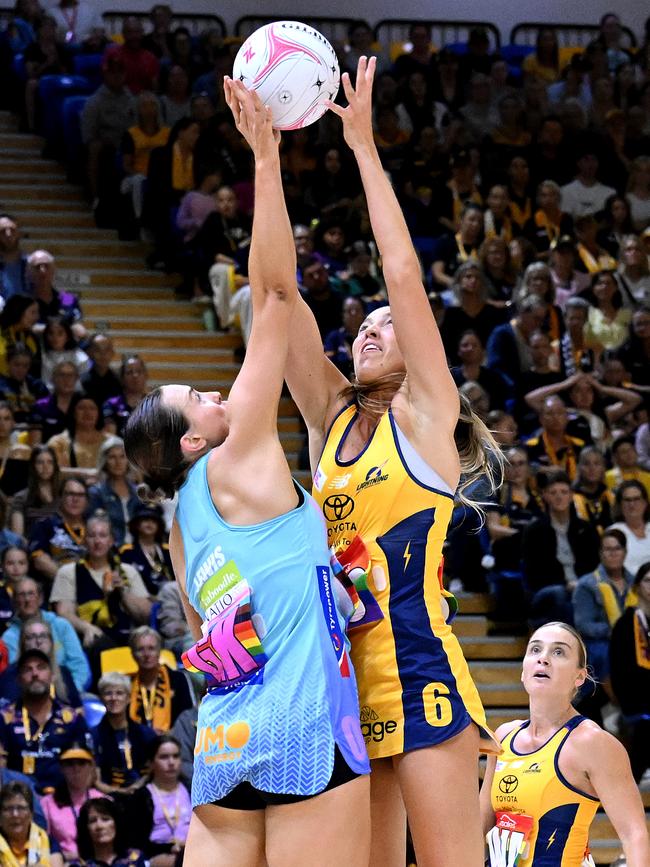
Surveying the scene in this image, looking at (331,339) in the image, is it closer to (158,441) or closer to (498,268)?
(498,268)

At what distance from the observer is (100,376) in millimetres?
9125

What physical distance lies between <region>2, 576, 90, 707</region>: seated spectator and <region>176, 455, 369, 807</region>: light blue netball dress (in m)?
4.31

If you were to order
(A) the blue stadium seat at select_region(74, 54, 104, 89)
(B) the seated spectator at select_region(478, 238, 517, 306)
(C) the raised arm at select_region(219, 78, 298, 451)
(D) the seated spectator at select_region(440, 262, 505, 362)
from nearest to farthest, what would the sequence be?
(C) the raised arm at select_region(219, 78, 298, 451) → (D) the seated spectator at select_region(440, 262, 505, 362) → (B) the seated spectator at select_region(478, 238, 517, 306) → (A) the blue stadium seat at select_region(74, 54, 104, 89)

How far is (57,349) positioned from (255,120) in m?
5.99

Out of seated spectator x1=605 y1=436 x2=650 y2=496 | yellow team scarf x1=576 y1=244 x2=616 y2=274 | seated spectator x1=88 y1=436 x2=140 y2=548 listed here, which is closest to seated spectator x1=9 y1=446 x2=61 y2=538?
seated spectator x1=88 y1=436 x2=140 y2=548

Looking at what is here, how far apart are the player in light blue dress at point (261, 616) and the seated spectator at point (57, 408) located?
18.2 ft

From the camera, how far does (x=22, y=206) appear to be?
1226cm

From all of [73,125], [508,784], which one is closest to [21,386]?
[73,125]

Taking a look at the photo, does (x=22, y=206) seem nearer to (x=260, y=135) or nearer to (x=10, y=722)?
(x=10, y=722)

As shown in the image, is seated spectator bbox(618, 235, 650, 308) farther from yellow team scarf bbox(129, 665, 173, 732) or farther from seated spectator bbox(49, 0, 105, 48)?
seated spectator bbox(49, 0, 105, 48)

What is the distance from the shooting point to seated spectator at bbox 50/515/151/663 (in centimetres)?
776

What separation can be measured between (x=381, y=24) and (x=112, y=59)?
13.3 ft

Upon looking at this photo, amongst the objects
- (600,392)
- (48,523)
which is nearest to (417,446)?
(48,523)

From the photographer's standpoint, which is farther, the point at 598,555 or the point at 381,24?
the point at 381,24
